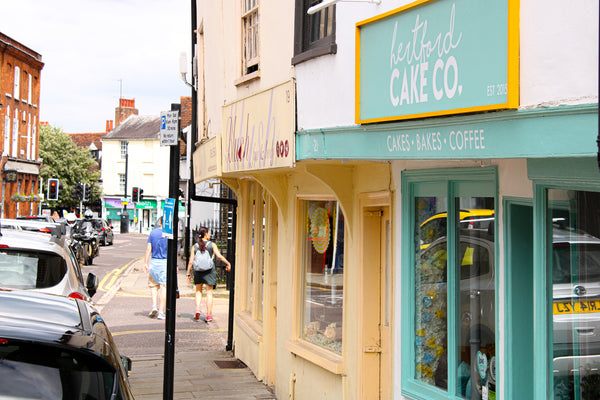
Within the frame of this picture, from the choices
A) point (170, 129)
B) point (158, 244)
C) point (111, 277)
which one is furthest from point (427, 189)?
point (111, 277)

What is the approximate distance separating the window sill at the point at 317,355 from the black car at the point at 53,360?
352 centimetres

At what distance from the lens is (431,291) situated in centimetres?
560

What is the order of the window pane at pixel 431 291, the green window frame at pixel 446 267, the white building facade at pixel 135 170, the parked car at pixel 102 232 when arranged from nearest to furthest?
the green window frame at pixel 446 267
the window pane at pixel 431 291
the parked car at pixel 102 232
the white building facade at pixel 135 170

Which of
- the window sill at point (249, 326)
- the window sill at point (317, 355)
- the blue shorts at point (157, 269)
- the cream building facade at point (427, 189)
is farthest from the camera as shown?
the blue shorts at point (157, 269)

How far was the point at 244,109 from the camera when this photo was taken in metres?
8.22

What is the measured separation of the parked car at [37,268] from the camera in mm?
8039

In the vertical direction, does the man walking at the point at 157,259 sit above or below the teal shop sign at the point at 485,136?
below

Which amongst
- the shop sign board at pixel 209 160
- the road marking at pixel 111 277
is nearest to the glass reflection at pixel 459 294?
the shop sign board at pixel 209 160

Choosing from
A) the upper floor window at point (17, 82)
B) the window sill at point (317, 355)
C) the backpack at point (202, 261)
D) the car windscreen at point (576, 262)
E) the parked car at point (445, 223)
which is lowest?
the window sill at point (317, 355)

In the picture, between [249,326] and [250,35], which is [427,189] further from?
[249,326]

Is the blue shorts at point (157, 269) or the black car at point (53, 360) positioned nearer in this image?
the black car at point (53, 360)

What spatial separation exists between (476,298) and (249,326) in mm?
6009

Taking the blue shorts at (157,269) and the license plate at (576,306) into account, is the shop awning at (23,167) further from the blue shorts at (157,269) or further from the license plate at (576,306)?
the license plate at (576,306)

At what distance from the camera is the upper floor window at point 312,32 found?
20.8 feet
